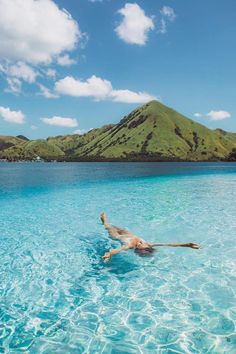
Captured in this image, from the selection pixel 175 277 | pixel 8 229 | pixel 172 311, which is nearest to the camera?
pixel 172 311

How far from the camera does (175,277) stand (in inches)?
564

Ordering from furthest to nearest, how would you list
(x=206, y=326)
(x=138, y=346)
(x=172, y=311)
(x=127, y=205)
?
(x=127, y=205), (x=172, y=311), (x=206, y=326), (x=138, y=346)

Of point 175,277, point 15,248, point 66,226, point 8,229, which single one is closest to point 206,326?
point 175,277

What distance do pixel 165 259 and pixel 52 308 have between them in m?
7.36

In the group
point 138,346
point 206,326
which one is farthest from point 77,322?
point 206,326

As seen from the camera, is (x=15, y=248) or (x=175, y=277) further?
(x=15, y=248)

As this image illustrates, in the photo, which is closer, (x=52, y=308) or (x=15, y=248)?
(x=52, y=308)

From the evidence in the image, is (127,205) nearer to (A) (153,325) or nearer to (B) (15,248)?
(B) (15,248)

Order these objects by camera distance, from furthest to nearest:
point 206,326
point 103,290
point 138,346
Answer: point 103,290 < point 206,326 < point 138,346

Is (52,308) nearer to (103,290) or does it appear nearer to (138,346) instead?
(103,290)

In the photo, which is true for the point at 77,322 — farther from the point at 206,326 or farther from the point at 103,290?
the point at 206,326

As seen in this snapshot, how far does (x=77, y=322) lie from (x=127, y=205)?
91.6 ft

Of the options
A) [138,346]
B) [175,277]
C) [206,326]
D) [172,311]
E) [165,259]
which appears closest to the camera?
[138,346]

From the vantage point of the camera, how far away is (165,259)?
16750 mm
